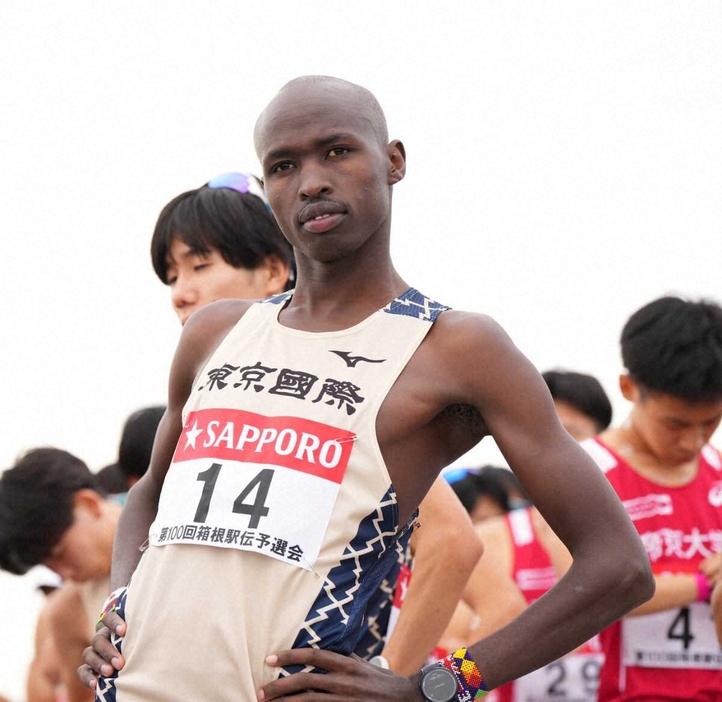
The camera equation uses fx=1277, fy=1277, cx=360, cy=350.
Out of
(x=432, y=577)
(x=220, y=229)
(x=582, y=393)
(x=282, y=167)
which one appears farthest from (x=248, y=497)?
(x=582, y=393)

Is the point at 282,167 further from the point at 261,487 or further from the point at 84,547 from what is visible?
the point at 84,547

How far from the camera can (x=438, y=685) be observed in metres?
2.41

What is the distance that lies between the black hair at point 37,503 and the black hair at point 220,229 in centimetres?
136

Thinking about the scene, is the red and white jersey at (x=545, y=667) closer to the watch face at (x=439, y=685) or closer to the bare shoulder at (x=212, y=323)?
the bare shoulder at (x=212, y=323)

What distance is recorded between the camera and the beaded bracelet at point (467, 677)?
2.41 m

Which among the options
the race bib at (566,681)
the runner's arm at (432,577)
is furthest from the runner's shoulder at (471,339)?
the race bib at (566,681)

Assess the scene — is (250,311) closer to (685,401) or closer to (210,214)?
(210,214)

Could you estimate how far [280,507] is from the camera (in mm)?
2416

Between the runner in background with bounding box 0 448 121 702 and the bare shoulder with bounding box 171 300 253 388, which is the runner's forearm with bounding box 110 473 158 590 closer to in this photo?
the bare shoulder with bounding box 171 300 253 388

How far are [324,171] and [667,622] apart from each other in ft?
9.06

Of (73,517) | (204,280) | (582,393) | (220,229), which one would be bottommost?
(73,517)

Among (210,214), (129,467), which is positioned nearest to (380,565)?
(210,214)

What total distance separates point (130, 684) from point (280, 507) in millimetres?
449

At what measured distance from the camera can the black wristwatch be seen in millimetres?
2398
